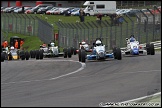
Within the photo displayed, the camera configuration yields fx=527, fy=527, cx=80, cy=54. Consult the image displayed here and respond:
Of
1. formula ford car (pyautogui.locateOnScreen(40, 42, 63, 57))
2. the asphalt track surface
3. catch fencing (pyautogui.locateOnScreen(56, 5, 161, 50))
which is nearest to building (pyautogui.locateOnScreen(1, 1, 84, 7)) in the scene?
catch fencing (pyautogui.locateOnScreen(56, 5, 161, 50))

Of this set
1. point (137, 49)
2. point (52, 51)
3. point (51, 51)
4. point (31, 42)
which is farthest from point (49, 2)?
point (137, 49)

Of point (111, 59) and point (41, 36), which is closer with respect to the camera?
point (111, 59)

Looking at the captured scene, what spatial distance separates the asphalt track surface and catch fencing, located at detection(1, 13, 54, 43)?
21826mm

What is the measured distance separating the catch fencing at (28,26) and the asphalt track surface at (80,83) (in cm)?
2183

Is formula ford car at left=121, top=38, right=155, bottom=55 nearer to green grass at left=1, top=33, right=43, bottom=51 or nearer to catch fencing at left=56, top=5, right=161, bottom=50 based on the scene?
catch fencing at left=56, top=5, right=161, bottom=50

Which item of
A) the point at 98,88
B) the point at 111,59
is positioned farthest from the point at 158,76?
the point at 111,59

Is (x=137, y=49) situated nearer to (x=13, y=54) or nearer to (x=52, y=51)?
(x=52, y=51)

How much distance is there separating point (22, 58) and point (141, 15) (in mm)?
8390

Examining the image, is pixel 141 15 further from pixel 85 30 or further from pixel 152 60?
pixel 152 60

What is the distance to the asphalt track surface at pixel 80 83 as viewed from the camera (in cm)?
1270

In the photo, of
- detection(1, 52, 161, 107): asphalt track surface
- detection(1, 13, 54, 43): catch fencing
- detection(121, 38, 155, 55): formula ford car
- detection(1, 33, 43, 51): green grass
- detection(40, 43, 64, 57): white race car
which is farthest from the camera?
detection(1, 33, 43, 51): green grass

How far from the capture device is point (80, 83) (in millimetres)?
16484

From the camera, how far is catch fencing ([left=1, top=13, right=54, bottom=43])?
1844 inches

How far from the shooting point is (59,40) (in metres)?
43.4
